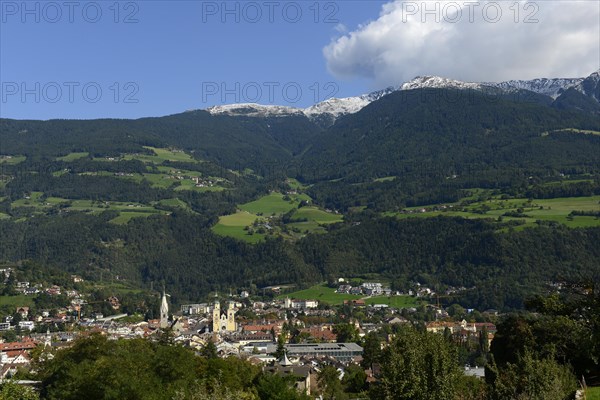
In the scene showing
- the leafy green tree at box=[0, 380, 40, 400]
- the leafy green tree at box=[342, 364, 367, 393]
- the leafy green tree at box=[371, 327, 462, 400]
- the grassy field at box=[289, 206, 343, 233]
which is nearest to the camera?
the leafy green tree at box=[371, 327, 462, 400]

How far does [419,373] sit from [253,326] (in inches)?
3773

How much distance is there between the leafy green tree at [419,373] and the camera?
2188cm

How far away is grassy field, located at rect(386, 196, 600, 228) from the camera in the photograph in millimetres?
149250

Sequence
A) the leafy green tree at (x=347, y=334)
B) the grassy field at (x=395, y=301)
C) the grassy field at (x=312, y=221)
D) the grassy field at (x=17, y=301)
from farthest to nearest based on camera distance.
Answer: the grassy field at (x=312, y=221)
the grassy field at (x=395, y=301)
the grassy field at (x=17, y=301)
the leafy green tree at (x=347, y=334)

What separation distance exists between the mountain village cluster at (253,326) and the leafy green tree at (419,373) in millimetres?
46900

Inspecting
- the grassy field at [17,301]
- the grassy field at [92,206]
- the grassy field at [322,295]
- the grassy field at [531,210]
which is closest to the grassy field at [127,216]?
the grassy field at [92,206]

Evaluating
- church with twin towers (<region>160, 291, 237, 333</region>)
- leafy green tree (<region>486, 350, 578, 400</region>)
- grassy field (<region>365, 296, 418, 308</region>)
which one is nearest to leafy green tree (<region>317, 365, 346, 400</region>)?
leafy green tree (<region>486, 350, 578, 400</region>)

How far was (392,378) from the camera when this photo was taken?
22.4 meters

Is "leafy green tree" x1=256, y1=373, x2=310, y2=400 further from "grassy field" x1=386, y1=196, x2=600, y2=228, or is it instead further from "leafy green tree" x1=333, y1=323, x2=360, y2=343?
"grassy field" x1=386, y1=196, x2=600, y2=228

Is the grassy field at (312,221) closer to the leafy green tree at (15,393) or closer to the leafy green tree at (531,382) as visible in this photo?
the leafy green tree at (15,393)

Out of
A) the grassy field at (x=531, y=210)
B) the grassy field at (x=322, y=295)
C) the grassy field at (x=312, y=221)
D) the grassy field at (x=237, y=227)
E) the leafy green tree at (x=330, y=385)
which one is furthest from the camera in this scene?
the grassy field at (x=312, y=221)

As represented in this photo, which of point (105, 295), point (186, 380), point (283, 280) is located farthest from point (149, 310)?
point (186, 380)

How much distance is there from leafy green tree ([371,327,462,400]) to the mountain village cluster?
46.9 m

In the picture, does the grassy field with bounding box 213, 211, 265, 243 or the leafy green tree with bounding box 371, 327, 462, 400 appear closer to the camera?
the leafy green tree with bounding box 371, 327, 462, 400
